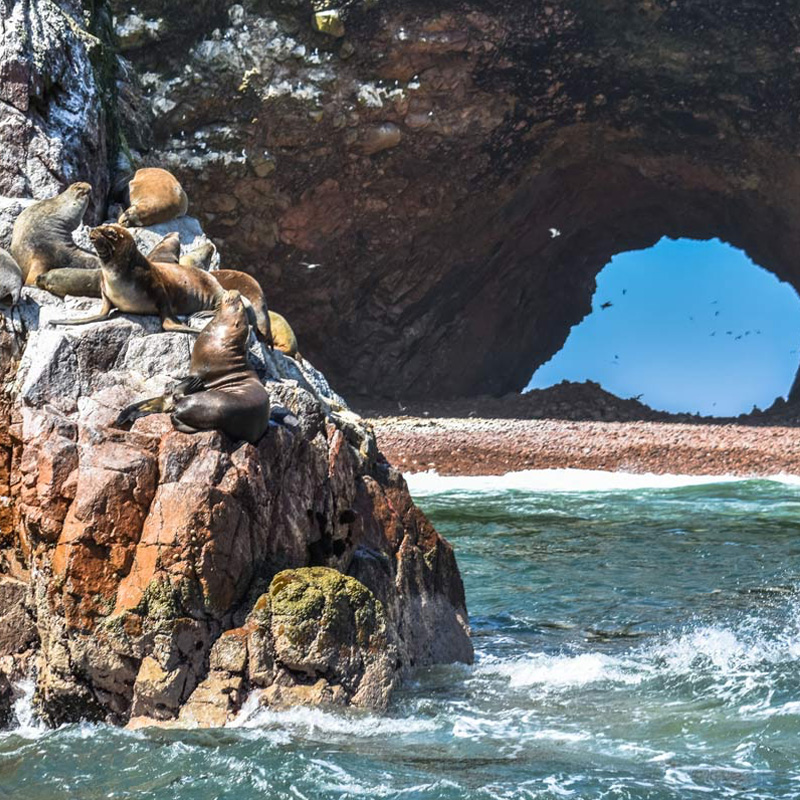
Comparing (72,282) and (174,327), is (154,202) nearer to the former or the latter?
(72,282)

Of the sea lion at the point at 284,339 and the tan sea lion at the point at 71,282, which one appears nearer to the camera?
the tan sea lion at the point at 71,282

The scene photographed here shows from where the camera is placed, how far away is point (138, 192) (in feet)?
28.5

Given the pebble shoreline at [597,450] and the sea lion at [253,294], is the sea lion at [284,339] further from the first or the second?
the pebble shoreline at [597,450]

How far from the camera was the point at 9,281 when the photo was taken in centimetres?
601

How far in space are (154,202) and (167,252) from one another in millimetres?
1224

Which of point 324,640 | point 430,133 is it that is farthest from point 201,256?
point 430,133

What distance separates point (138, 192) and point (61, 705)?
4.50 meters

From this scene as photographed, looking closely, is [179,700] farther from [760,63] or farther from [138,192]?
[760,63]

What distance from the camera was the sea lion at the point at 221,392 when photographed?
554cm

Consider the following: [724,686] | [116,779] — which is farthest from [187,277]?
[724,686]

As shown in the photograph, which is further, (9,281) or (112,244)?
(112,244)

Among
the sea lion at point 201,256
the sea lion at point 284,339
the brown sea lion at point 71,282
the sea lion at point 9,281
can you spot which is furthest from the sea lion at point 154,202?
the sea lion at point 9,281

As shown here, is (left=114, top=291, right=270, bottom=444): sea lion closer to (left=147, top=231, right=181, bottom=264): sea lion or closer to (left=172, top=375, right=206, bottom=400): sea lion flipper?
(left=172, top=375, right=206, bottom=400): sea lion flipper

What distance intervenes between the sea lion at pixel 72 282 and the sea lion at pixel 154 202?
162cm
